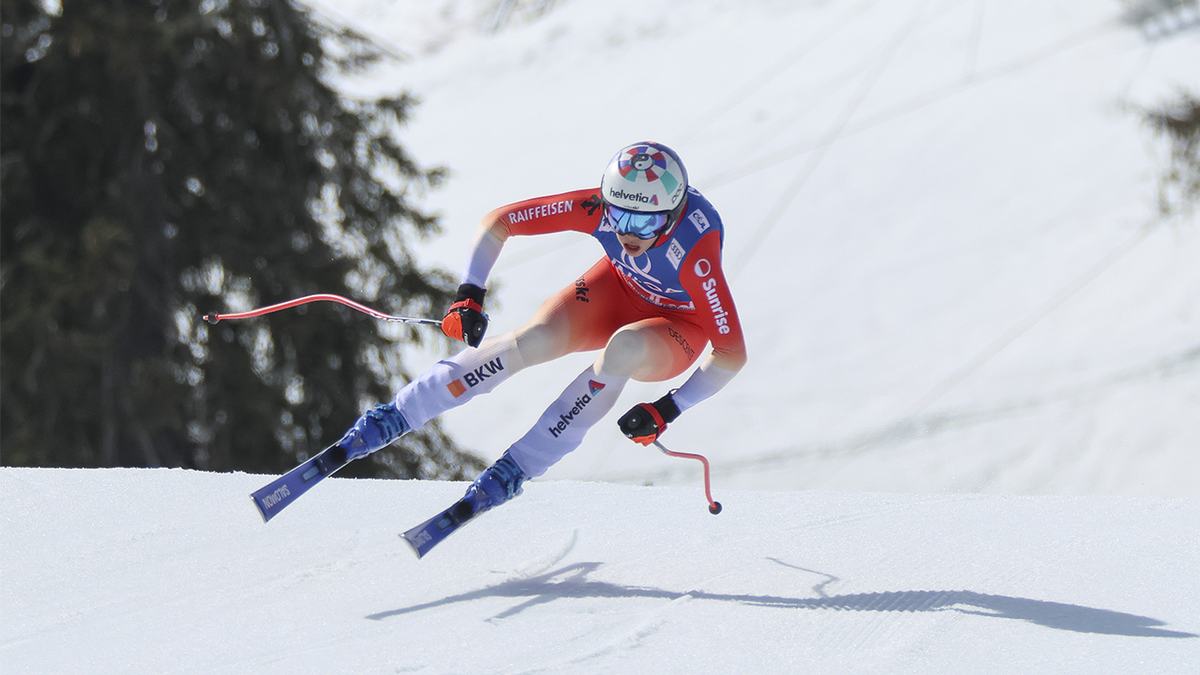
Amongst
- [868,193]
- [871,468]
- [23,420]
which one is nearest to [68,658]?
[23,420]

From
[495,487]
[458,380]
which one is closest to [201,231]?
[458,380]

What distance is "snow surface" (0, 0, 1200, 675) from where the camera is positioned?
3115mm

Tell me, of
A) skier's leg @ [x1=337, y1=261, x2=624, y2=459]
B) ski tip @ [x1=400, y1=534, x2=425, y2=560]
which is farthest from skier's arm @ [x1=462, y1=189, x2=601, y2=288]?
ski tip @ [x1=400, y1=534, x2=425, y2=560]

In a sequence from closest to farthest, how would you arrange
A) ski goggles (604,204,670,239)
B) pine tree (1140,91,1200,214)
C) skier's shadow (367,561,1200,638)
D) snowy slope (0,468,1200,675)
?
1. snowy slope (0,468,1200,675)
2. skier's shadow (367,561,1200,638)
3. ski goggles (604,204,670,239)
4. pine tree (1140,91,1200,214)

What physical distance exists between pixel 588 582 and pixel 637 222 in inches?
52.3

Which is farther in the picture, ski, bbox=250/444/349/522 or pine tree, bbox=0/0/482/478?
pine tree, bbox=0/0/482/478

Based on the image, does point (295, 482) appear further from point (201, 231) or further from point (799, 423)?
point (799, 423)

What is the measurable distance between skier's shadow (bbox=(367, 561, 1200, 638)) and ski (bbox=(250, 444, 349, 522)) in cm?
76

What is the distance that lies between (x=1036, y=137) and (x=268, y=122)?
15.4m

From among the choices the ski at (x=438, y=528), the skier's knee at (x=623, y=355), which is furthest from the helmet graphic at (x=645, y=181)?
the ski at (x=438, y=528)

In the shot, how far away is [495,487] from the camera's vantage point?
3893 millimetres

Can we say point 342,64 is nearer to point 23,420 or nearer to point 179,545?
point 23,420

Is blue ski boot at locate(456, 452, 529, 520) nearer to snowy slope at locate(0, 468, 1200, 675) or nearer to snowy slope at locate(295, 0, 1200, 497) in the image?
snowy slope at locate(0, 468, 1200, 675)

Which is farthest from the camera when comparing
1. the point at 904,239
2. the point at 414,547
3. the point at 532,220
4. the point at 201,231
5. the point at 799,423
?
the point at 904,239
